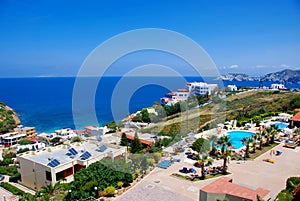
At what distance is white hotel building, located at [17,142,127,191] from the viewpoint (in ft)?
42.1

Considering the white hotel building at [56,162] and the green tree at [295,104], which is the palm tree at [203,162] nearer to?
the white hotel building at [56,162]

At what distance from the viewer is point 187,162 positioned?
1494 centimetres

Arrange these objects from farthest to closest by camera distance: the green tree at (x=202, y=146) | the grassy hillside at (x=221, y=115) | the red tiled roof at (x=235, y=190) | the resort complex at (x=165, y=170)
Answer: the grassy hillside at (x=221, y=115) < the green tree at (x=202, y=146) < the resort complex at (x=165, y=170) < the red tiled roof at (x=235, y=190)

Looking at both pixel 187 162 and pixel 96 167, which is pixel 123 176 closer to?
pixel 96 167

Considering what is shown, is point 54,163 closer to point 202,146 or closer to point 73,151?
point 73,151

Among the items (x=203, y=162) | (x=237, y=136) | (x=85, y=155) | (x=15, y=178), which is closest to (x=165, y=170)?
(x=203, y=162)

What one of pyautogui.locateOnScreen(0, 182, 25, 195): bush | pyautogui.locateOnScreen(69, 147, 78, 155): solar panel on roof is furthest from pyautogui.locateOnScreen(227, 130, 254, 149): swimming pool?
pyautogui.locateOnScreen(0, 182, 25, 195): bush

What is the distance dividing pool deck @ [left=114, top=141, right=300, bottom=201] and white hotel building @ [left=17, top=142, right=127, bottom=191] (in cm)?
325

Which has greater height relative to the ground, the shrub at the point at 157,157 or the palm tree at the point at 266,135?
the palm tree at the point at 266,135

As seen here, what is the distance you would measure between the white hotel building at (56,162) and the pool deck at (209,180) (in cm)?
325

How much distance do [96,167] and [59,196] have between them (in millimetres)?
2127

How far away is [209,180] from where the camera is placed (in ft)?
40.6

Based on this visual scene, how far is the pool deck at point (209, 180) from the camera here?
10867 millimetres

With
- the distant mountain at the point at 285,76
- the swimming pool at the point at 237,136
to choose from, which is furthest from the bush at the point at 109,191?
the distant mountain at the point at 285,76
